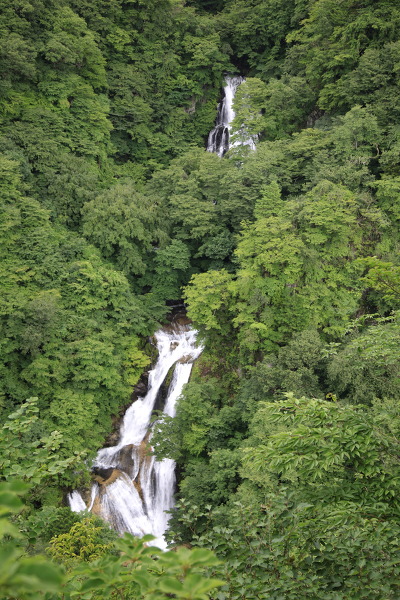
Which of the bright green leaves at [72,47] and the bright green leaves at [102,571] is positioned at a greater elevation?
the bright green leaves at [72,47]

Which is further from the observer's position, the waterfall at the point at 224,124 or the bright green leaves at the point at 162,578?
the waterfall at the point at 224,124

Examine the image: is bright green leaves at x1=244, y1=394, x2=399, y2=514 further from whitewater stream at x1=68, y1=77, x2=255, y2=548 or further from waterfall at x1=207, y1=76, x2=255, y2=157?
waterfall at x1=207, y1=76, x2=255, y2=157

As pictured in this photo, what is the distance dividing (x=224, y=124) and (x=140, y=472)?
1816cm

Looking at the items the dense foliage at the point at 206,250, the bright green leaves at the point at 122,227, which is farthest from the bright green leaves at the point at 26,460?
the bright green leaves at the point at 122,227

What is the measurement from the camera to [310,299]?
10406 mm

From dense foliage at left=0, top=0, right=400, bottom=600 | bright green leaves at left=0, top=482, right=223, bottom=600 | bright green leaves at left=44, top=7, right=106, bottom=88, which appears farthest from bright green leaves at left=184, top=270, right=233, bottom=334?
bright green leaves at left=44, top=7, right=106, bottom=88

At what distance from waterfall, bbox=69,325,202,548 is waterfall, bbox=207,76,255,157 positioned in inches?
463

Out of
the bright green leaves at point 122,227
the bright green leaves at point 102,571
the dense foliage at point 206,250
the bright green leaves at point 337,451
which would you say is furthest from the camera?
the bright green leaves at point 122,227

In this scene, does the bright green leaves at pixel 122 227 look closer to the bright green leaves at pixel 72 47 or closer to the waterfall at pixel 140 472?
the waterfall at pixel 140 472

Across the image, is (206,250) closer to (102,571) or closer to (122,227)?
(122,227)

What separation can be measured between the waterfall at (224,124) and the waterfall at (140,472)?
38.6 ft

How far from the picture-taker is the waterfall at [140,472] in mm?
11008

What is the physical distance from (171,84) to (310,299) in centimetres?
1699

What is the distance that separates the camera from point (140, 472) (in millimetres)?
11969
